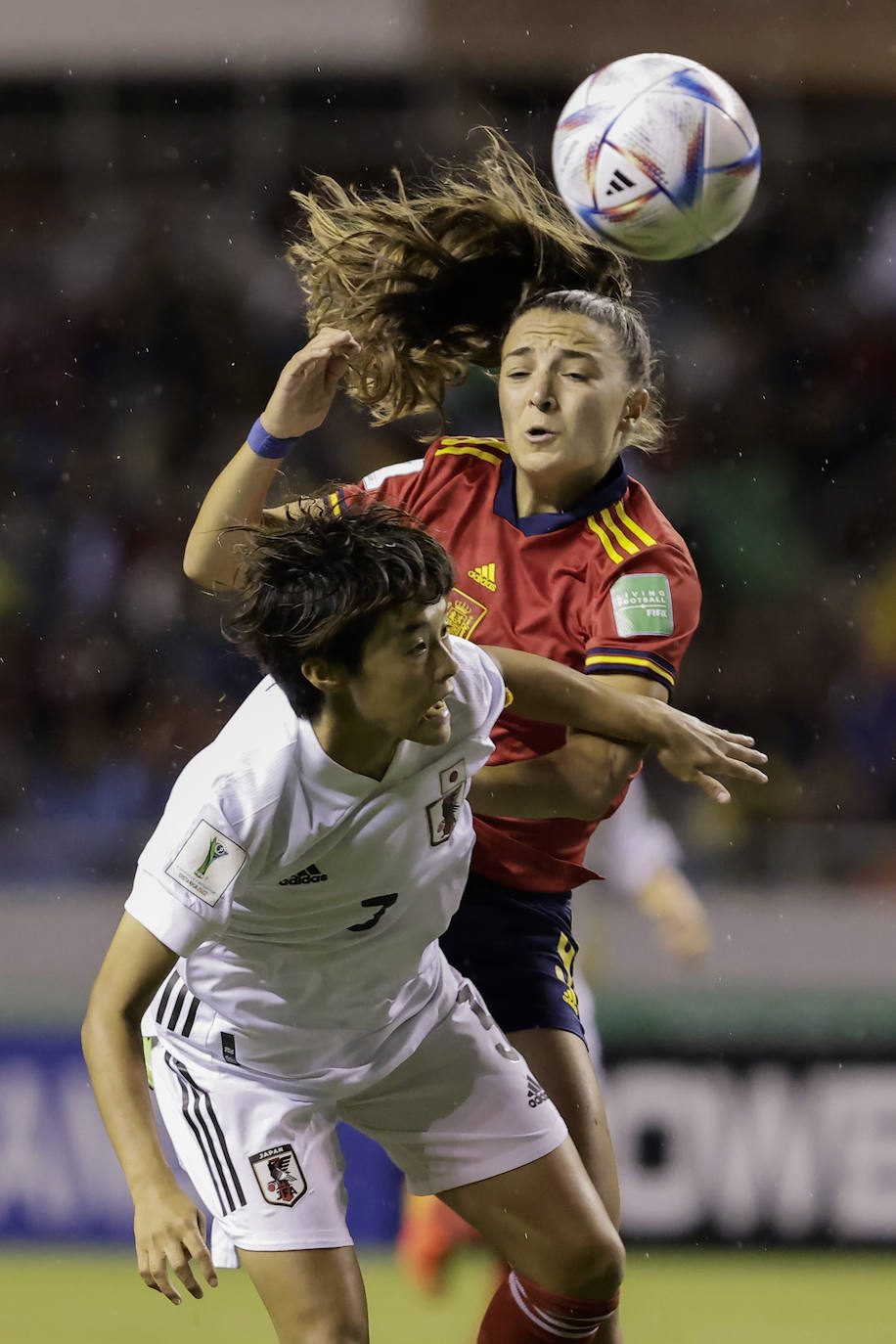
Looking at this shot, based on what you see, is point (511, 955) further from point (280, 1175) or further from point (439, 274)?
point (439, 274)

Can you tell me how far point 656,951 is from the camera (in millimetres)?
6500

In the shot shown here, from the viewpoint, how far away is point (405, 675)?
278cm

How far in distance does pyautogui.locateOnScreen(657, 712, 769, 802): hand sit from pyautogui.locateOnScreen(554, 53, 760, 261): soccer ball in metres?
1.03

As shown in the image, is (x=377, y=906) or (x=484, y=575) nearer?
(x=377, y=906)

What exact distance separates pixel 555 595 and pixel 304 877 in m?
0.84

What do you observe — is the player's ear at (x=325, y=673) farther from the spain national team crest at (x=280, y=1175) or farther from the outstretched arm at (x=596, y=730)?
the spain national team crest at (x=280, y=1175)

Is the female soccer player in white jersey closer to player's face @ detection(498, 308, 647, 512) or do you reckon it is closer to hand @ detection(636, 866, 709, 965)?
player's face @ detection(498, 308, 647, 512)

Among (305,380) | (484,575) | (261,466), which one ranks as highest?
(305,380)

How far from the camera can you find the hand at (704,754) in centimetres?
312

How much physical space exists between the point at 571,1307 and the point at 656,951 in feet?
11.0

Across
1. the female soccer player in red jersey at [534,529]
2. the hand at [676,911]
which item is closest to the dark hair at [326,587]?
the female soccer player in red jersey at [534,529]

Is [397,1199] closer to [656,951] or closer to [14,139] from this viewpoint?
[656,951]

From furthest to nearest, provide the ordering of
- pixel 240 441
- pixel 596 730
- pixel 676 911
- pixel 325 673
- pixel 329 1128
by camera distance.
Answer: pixel 240 441 → pixel 676 911 → pixel 596 730 → pixel 329 1128 → pixel 325 673

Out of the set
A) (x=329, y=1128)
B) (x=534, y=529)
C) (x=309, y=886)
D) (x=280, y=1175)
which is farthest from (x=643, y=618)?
(x=280, y=1175)
